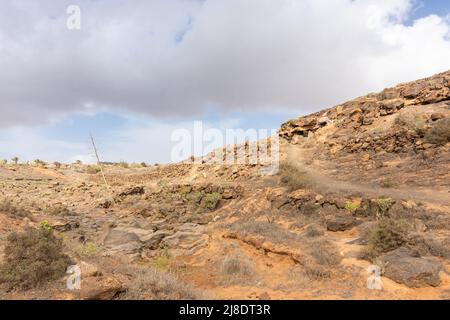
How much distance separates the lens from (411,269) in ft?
24.3

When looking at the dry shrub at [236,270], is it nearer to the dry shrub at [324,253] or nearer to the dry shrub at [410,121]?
the dry shrub at [324,253]

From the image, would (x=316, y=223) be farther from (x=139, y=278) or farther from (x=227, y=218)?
(x=139, y=278)

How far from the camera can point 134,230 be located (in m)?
14.0

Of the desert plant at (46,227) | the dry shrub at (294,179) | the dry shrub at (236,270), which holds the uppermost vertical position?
the dry shrub at (294,179)

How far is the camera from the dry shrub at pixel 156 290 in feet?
20.3

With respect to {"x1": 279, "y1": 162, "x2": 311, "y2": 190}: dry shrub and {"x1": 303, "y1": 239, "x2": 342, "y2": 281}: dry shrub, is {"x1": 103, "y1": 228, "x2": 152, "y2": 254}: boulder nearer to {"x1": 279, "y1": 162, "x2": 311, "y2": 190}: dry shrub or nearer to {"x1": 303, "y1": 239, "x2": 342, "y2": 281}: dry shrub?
{"x1": 303, "y1": 239, "x2": 342, "y2": 281}: dry shrub

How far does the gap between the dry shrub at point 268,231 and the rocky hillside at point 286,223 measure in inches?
2.7

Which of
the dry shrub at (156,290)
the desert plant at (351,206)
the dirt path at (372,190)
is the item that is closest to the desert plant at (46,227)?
the dry shrub at (156,290)

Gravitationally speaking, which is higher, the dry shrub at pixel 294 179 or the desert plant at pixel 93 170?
the desert plant at pixel 93 170

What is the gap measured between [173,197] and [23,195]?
11.5 meters

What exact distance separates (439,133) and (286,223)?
27.2 feet

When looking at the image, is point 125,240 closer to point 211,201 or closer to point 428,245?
point 211,201

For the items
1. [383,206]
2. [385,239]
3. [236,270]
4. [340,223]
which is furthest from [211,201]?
[385,239]
